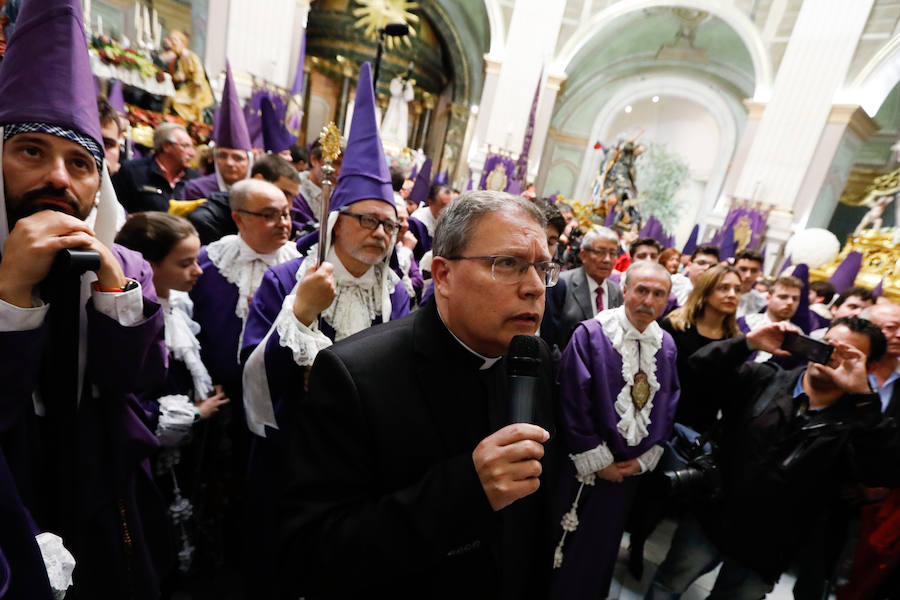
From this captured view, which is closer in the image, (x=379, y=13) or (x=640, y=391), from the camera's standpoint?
(x=640, y=391)

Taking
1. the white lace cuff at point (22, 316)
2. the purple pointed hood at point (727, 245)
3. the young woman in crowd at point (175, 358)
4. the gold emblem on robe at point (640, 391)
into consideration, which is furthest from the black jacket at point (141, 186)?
the purple pointed hood at point (727, 245)

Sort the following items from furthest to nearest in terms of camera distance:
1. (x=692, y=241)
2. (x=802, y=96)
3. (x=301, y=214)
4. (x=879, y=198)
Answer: (x=802, y=96) < (x=879, y=198) < (x=692, y=241) < (x=301, y=214)

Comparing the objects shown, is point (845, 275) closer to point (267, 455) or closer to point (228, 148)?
point (267, 455)

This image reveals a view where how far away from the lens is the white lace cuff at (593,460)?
7.24 ft

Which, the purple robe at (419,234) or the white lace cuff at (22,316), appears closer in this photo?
the white lace cuff at (22,316)

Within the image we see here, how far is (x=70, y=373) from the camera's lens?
3.62 ft

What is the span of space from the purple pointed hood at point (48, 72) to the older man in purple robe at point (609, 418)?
226 centimetres

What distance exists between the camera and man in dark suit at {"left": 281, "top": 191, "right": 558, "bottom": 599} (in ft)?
3.00

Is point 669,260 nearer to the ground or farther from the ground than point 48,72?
nearer to the ground

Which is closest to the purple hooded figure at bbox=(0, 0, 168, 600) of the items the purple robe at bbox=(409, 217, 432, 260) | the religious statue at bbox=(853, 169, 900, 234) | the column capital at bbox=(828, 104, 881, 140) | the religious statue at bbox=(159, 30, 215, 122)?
the purple robe at bbox=(409, 217, 432, 260)

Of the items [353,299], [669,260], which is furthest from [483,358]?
[669,260]

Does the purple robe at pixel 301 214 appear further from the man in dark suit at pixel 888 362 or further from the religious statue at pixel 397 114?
the religious statue at pixel 397 114

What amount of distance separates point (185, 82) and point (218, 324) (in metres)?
6.82

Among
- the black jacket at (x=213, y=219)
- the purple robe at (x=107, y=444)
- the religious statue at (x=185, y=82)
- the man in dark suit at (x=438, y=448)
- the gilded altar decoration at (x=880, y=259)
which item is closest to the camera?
the man in dark suit at (x=438, y=448)
